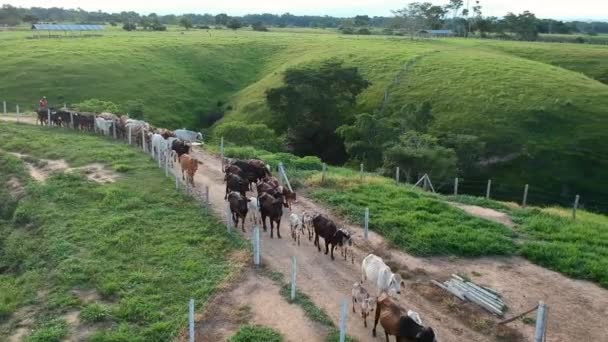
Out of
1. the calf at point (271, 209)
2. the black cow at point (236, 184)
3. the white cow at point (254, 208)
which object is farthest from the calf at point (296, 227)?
the black cow at point (236, 184)

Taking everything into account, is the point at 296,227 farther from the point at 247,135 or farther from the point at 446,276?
the point at 247,135

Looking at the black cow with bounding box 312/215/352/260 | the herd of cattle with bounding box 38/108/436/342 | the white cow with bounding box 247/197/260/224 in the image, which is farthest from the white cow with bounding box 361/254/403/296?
the white cow with bounding box 247/197/260/224

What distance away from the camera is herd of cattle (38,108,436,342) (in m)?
11.6

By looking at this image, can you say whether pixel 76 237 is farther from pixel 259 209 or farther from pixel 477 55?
pixel 477 55

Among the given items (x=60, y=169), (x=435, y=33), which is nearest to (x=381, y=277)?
(x=60, y=169)

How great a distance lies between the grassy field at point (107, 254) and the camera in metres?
13.4

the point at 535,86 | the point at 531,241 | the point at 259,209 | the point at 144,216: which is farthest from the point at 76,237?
the point at 535,86

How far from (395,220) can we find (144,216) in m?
8.20

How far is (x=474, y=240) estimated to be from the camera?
17328mm

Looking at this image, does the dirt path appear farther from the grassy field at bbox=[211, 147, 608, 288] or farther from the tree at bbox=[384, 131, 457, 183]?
the tree at bbox=[384, 131, 457, 183]

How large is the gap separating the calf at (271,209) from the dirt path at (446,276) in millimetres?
446

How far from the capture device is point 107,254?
54.7ft

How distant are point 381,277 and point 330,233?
295 centimetres

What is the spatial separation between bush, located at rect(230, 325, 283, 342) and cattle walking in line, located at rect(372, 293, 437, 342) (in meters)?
2.19
